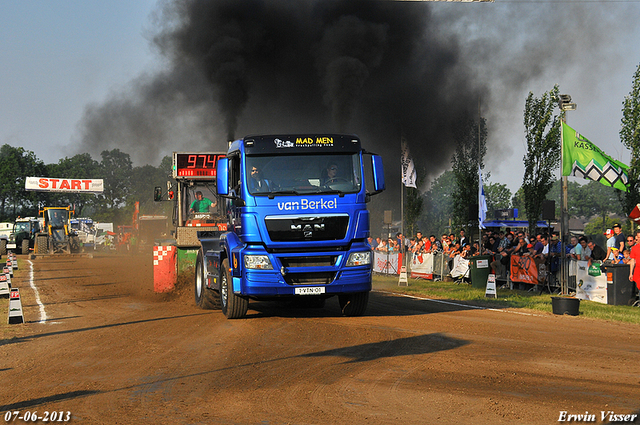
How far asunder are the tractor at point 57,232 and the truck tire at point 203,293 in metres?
32.4

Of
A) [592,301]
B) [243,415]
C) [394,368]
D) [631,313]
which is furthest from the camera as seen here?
[592,301]

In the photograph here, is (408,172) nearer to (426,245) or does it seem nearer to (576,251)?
(426,245)

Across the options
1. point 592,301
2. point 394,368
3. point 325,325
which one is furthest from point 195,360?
point 592,301

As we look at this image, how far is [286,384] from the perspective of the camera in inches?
270

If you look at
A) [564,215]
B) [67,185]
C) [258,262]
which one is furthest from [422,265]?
[67,185]

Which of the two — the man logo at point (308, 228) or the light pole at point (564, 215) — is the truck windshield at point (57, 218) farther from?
the man logo at point (308, 228)

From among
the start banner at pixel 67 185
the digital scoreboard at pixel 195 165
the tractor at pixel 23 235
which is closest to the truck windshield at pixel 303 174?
the digital scoreboard at pixel 195 165

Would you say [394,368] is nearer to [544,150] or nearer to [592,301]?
[592,301]

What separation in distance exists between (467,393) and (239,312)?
6214 millimetres

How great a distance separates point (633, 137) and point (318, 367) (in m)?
22.6

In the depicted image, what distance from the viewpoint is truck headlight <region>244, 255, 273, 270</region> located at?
11.0 m

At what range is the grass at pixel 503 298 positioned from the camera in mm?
13508

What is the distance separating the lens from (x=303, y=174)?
11328mm

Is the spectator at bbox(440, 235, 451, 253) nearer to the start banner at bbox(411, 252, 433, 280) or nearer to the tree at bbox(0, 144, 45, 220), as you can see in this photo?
the start banner at bbox(411, 252, 433, 280)
